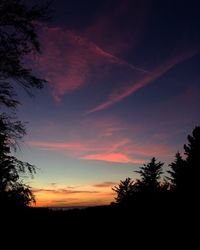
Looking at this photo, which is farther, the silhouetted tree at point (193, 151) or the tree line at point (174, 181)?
the silhouetted tree at point (193, 151)

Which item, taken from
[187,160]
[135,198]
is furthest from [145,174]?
[135,198]

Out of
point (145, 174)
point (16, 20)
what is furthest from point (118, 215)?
point (145, 174)

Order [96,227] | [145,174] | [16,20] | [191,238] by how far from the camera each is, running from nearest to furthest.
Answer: [191,238], [96,227], [16,20], [145,174]

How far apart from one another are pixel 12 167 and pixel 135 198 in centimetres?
369

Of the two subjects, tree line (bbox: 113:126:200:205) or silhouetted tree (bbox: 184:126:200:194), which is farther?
silhouetted tree (bbox: 184:126:200:194)

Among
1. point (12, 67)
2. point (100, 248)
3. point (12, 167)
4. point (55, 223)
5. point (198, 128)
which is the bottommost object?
point (100, 248)

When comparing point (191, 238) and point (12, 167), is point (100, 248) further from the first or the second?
point (12, 167)

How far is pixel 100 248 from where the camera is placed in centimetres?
853

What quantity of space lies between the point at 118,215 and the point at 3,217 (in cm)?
294

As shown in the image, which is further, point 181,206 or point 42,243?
point 181,206

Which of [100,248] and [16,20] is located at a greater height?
[16,20]

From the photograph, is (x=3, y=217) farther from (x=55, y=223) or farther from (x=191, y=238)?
(x=191, y=238)

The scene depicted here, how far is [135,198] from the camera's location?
11.1m

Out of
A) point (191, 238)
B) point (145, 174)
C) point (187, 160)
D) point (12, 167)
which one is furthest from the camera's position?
point (145, 174)
